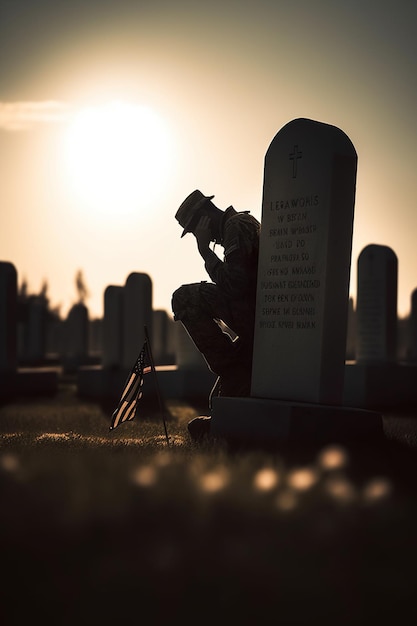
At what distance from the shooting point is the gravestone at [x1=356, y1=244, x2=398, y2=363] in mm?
15000

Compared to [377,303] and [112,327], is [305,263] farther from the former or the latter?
[112,327]

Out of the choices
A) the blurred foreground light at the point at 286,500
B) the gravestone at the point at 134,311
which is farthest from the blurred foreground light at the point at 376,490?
the gravestone at the point at 134,311

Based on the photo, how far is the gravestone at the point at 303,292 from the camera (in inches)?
278

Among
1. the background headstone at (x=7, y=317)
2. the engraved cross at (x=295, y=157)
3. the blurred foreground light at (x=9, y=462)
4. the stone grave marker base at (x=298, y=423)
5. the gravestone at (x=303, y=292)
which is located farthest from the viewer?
the background headstone at (x=7, y=317)

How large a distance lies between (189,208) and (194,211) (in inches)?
3.4

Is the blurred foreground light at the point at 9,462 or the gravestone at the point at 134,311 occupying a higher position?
the gravestone at the point at 134,311

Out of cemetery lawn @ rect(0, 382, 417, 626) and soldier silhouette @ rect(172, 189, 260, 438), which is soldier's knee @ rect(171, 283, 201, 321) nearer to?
soldier silhouette @ rect(172, 189, 260, 438)

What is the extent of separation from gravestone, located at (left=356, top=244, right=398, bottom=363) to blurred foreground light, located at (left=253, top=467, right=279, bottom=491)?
33.6ft

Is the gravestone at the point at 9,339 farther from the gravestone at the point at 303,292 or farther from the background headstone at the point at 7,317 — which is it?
the gravestone at the point at 303,292

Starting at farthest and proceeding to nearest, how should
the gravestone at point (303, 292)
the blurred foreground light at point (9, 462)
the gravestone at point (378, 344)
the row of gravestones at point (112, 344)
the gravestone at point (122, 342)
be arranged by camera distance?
the gravestone at point (122, 342)
the row of gravestones at point (112, 344)
the gravestone at point (378, 344)
the gravestone at point (303, 292)
the blurred foreground light at point (9, 462)

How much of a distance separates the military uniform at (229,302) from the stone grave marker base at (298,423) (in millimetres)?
942

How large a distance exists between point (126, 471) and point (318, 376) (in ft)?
8.69

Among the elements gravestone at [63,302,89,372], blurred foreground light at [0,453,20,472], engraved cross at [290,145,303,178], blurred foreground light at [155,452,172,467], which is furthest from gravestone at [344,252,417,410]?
gravestone at [63,302,89,372]

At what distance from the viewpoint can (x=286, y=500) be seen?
4.49 metres
